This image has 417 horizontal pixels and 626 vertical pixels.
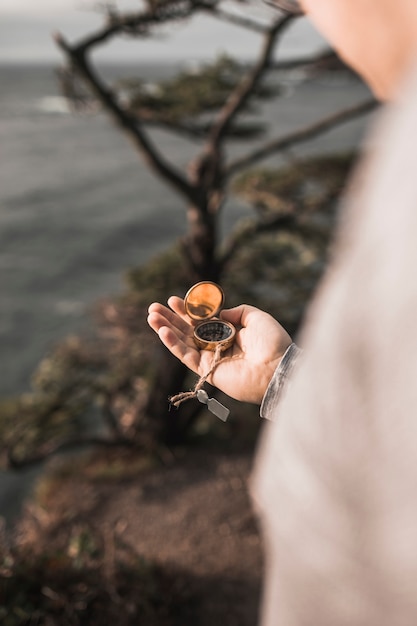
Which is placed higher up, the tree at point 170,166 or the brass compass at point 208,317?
the brass compass at point 208,317

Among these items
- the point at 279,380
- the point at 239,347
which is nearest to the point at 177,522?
the point at 239,347

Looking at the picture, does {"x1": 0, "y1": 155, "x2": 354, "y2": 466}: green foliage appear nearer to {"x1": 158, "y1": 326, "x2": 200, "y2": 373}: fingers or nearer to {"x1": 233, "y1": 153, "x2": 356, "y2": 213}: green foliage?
{"x1": 233, "y1": 153, "x2": 356, "y2": 213}: green foliage

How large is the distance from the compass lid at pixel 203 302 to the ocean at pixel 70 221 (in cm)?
326

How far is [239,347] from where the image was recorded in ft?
4.53

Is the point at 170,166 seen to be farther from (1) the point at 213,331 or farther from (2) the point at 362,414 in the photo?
(2) the point at 362,414

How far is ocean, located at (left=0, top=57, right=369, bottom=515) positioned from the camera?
37.7 feet

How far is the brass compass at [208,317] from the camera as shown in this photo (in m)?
1.34

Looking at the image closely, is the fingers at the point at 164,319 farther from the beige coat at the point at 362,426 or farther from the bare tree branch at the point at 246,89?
the bare tree branch at the point at 246,89

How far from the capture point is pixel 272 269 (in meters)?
6.18

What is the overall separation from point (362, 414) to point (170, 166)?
4813mm

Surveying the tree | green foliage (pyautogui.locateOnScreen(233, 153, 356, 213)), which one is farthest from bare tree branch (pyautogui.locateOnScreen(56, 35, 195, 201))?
green foliage (pyautogui.locateOnScreen(233, 153, 356, 213))

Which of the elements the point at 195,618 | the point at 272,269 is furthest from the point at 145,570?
the point at 272,269

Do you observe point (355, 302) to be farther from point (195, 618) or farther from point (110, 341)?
point (110, 341)

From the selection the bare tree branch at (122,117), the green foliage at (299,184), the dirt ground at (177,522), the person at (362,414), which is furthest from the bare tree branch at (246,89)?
the person at (362,414)
